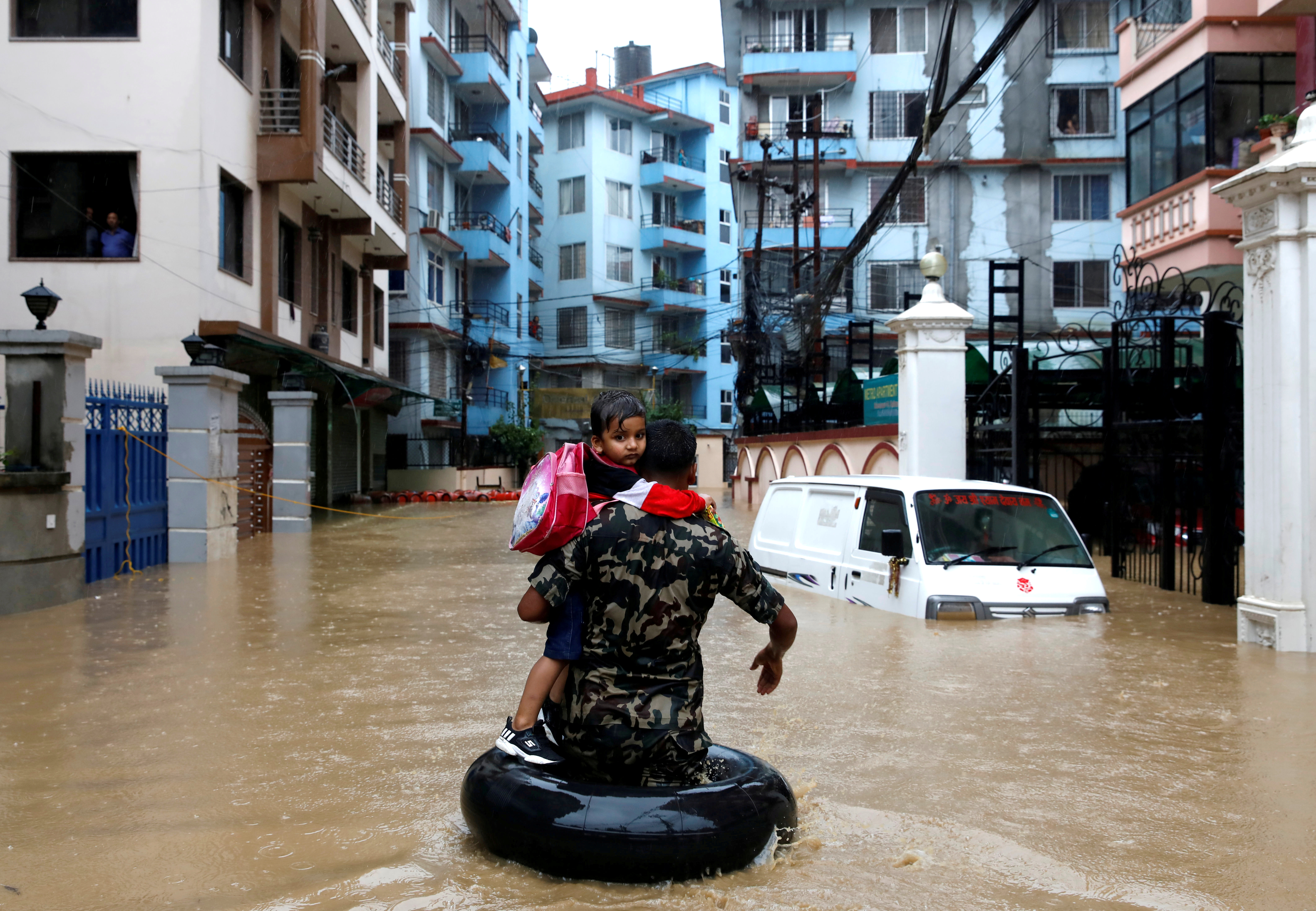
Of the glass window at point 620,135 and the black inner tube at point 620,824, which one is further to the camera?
the glass window at point 620,135

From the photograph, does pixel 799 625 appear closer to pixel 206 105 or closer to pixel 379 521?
pixel 206 105

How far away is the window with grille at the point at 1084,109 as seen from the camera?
116 ft

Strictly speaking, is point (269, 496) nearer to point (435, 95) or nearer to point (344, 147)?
point (344, 147)

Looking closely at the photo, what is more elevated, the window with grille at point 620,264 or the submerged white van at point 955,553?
the window with grille at point 620,264

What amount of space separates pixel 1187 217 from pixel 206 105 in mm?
15577

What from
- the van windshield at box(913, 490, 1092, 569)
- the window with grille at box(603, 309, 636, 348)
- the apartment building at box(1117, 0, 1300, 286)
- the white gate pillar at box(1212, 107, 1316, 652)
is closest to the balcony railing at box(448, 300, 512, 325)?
the window with grille at box(603, 309, 636, 348)

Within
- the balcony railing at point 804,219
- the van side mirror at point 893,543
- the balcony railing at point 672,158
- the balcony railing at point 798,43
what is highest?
the balcony railing at point 672,158

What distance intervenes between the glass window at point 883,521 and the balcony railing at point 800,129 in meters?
25.7

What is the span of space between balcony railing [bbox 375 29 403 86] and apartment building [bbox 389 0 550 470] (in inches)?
235

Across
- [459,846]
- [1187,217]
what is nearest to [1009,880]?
[459,846]

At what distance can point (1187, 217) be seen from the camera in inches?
722

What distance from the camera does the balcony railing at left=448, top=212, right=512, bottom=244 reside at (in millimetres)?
44906

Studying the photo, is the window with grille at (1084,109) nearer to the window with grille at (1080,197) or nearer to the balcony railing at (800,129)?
the window with grille at (1080,197)

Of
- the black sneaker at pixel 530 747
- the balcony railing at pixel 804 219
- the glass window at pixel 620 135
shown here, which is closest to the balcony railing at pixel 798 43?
the balcony railing at pixel 804 219
